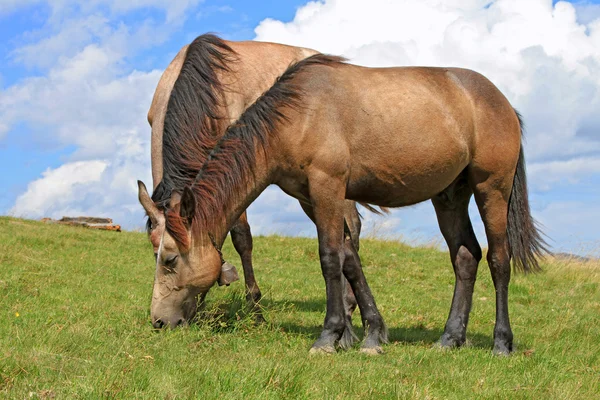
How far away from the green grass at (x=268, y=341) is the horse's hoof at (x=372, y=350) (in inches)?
3.5

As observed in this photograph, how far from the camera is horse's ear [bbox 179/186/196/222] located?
503cm

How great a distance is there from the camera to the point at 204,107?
6172 millimetres

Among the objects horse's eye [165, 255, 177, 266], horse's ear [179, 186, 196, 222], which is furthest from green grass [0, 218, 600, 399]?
horse's ear [179, 186, 196, 222]

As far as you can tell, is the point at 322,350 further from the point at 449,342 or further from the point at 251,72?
the point at 251,72

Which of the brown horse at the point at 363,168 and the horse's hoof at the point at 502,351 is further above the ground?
the brown horse at the point at 363,168

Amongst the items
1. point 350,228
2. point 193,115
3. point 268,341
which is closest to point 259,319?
point 268,341

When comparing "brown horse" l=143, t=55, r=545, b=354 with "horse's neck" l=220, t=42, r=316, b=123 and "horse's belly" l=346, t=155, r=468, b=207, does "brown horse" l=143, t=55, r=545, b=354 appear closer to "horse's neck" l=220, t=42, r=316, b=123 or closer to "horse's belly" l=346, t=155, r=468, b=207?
"horse's belly" l=346, t=155, r=468, b=207

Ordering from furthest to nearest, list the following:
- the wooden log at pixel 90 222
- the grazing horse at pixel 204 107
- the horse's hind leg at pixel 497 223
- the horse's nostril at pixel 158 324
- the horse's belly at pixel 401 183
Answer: the wooden log at pixel 90 222
the horse's hind leg at pixel 497 223
the horse's belly at pixel 401 183
the grazing horse at pixel 204 107
the horse's nostril at pixel 158 324

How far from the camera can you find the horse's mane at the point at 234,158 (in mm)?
5176

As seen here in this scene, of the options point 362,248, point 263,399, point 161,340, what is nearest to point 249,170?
point 161,340

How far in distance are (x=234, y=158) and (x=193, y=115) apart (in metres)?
0.92

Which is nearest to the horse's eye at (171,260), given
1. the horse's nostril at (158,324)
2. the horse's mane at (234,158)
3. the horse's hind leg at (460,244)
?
the horse's mane at (234,158)

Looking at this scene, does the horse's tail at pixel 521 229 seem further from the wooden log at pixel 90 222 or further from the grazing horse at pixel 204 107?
the wooden log at pixel 90 222

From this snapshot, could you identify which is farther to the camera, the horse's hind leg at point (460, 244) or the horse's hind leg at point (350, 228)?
the horse's hind leg at point (350, 228)
